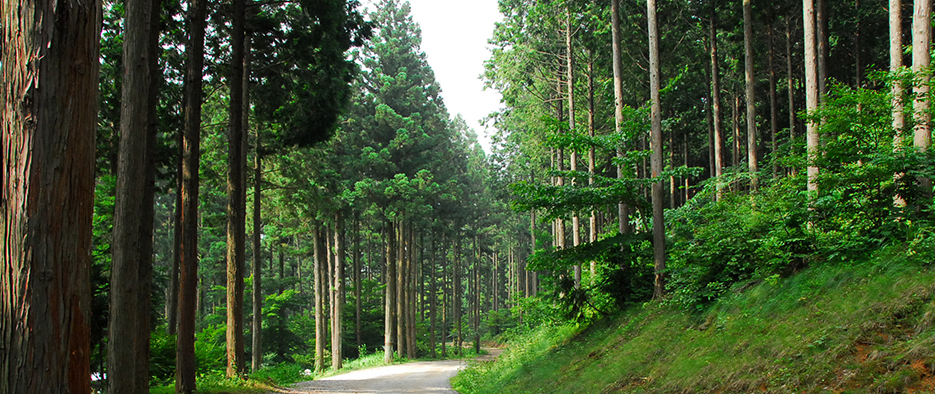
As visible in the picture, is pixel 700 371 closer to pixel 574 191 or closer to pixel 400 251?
pixel 574 191

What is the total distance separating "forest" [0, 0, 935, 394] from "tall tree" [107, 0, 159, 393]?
32 mm

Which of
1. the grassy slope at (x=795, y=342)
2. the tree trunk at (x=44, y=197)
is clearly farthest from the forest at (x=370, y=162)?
the grassy slope at (x=795, y=342)

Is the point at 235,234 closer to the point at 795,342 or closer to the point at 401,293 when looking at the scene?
the point at 795,342

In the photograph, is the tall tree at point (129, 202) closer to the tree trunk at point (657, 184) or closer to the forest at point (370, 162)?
the forest at point (370, 162)

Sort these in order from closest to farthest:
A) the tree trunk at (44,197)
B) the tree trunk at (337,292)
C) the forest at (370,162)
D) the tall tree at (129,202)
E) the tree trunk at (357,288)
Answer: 1. the tree trunk at (44,197)
2. the forest at (370,162)
3. the tall tree at (129,202)
4. the tree trunk at (337,292)
5. the tree trunk at (357,288)

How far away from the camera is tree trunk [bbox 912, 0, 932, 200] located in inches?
328

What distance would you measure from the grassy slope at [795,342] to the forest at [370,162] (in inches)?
8.5

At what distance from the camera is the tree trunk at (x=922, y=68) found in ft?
27.3

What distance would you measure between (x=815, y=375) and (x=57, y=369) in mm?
6543

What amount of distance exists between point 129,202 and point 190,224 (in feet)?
9.98

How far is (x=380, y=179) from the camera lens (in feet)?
107

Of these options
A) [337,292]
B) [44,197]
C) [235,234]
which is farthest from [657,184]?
[337,292]

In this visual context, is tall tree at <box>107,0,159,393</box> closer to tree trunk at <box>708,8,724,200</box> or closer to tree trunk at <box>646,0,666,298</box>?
tree trunk at <box>646,0,666,298</box>

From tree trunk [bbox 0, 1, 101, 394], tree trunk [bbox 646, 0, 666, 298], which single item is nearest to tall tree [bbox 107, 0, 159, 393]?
→ tree trunk [bbox 0, 1, 101, 394]
